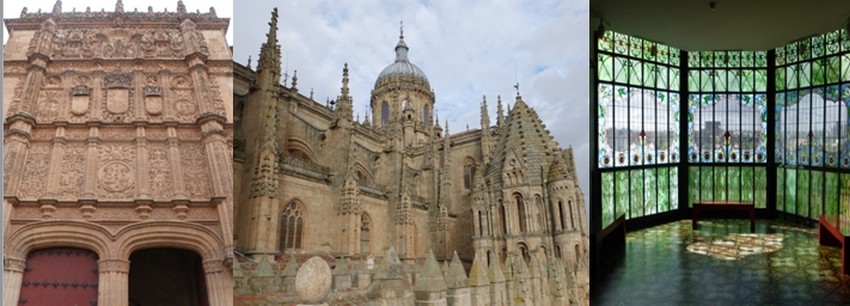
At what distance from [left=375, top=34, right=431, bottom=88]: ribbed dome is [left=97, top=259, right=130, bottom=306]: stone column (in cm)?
211

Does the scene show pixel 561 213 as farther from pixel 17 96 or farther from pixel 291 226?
pixel 17 96

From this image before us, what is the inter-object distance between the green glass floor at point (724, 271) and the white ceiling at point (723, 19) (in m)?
3.16

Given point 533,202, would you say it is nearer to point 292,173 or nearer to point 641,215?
point 292,173

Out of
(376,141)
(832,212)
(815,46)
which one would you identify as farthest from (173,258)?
(815,46)

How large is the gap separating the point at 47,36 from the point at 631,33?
732 cm

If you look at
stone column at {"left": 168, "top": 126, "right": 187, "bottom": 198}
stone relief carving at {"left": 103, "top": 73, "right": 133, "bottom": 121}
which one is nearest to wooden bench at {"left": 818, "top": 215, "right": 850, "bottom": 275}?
stone column at {"left": 168, "top": 126, "right": 187, "bottom": 198}

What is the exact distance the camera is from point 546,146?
3.42 m

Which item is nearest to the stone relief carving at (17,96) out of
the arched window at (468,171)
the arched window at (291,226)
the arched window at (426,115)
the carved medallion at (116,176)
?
the carved medallion at (116,176)

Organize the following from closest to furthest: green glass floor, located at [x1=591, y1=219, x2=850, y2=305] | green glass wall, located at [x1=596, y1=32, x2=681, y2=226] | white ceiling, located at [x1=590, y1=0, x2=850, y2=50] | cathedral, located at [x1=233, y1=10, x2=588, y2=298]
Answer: cathedral, located at [x1=233, y1=10, x2=588, y2=298], green glass floor, located at [x1=591, y1=219, x2=850, y2=305], white ceiling, located at [x1=590, y1=0, x2=850, y2=50], green glass wall, located at [x1=596, y1=32, x2=681, y2=226]

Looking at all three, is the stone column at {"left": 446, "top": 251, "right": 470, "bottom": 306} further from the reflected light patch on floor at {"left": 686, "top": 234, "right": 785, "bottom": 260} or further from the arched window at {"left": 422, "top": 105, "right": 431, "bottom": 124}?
the reflected light patch on floor at {"left": 686, "top": 234, "right": 785, "bottom": 260}

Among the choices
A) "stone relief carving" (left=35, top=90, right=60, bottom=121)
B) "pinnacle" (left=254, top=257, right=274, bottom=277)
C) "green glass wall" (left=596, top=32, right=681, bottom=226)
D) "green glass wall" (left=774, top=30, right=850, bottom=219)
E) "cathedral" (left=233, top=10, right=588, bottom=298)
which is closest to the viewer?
"pinnacle" (left=254, top=257, right=274, bottom=277)

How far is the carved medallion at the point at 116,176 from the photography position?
3.15m

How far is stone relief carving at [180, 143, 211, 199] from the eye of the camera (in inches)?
124

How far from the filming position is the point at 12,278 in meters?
3.04
